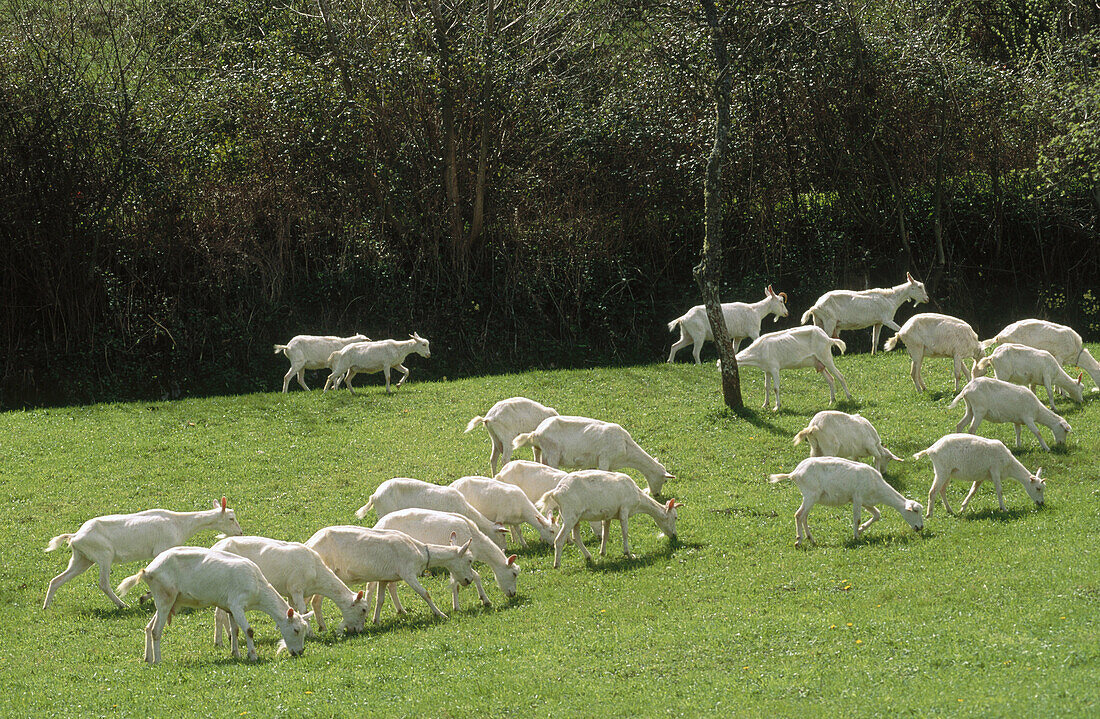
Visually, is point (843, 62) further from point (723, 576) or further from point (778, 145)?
point (723, 576)

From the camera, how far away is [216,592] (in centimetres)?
986

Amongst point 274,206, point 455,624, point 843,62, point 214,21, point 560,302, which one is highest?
point 214,21

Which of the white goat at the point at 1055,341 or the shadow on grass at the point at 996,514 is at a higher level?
the white goat at the point at 1055,341

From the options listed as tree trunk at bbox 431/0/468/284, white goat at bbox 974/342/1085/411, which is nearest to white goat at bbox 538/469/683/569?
white goat at bbox 974/342/1085/411

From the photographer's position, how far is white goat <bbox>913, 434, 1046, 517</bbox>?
12797 mm

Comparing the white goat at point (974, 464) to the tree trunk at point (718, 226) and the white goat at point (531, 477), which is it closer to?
the white goat at point (531, 477)

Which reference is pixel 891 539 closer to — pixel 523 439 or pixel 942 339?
pixel 523 439

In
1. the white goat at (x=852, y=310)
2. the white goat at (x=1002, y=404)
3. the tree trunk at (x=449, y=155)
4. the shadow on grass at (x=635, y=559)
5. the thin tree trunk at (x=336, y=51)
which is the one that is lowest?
the shadow on grass at (x=635, y=559)

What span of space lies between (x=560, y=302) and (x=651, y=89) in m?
6.51

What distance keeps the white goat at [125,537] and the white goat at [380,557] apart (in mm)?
1802

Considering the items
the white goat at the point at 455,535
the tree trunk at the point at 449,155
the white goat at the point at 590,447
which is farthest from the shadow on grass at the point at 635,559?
the tree trunk at the point at 449,155

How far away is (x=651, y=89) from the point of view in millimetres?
29812

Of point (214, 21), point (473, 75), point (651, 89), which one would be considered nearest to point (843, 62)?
point (651, 89)

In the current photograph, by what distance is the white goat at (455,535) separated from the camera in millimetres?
11414
